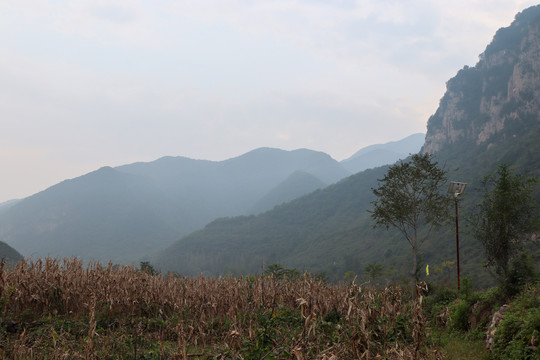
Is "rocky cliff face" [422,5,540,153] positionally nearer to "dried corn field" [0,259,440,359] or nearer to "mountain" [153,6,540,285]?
"mountain" [153,6,540,285]

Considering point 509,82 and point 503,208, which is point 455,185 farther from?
point 509,82

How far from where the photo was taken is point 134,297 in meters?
13.2

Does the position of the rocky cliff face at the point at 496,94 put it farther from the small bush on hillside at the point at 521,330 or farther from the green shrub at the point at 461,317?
the small bush on hillside at the point at 521,330

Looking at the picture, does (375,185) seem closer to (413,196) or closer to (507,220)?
(413,196)

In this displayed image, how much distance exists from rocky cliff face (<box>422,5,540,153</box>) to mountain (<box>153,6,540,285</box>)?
0.33 m

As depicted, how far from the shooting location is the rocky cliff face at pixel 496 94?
357 feet

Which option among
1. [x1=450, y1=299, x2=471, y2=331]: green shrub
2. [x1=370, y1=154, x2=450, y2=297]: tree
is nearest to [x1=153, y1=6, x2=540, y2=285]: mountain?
[x1=370, y1=154, x2=450, y2=297]: tree

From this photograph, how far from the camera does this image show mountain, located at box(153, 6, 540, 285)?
280 ft

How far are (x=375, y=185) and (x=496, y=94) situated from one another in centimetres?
4898

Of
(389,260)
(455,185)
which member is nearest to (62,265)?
(455,185)

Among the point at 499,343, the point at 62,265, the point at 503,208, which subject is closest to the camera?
the point at 499,343

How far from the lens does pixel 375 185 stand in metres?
136

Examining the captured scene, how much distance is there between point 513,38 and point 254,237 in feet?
388

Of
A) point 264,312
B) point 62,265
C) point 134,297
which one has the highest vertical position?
point 62,265
